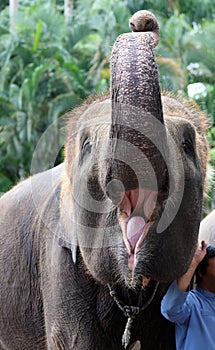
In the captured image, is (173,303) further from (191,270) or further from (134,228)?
(134,228)

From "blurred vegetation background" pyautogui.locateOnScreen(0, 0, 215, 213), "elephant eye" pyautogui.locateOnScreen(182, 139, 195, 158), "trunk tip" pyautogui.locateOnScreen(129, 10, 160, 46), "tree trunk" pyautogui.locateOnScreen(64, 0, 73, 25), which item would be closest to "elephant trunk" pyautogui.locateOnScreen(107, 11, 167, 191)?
"trunk tip" pyautogui.locateOnScreen(129, 10, 160, 46)

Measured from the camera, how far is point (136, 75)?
319 cm

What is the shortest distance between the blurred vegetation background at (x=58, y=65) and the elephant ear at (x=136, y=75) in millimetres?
13087

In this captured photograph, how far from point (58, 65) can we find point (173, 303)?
1680cm

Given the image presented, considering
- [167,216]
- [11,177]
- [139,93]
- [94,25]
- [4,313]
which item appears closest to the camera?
[139,93]

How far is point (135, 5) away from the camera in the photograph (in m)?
25.4

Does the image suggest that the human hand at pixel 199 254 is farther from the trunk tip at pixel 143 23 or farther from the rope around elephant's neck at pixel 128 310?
the trunk tip at pixel 143 23

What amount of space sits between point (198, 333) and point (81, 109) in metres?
1.31

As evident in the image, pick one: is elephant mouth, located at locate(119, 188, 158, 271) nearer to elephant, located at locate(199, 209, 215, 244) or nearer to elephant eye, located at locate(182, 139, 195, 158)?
elephant eye, located at locate(182, 139, 195, 158)

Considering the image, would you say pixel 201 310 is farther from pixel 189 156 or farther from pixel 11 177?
pixel 11 177

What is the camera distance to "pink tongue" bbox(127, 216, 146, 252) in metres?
3.47

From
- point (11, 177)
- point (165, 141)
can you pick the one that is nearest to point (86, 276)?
point (165, 141)

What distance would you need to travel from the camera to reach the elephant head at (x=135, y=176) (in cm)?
320

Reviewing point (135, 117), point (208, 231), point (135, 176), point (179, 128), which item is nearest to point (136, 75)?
point (135, 117)
